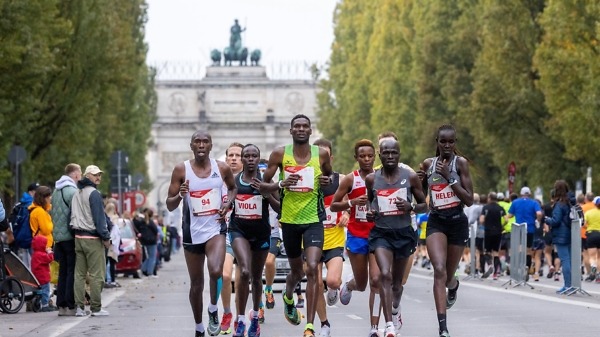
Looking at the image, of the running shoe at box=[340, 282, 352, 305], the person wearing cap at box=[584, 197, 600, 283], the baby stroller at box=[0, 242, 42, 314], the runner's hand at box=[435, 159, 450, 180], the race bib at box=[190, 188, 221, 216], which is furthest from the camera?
the person wearing cap at box=[584, 197, 600, 283]

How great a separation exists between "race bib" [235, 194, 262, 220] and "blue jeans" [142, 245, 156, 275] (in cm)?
2470

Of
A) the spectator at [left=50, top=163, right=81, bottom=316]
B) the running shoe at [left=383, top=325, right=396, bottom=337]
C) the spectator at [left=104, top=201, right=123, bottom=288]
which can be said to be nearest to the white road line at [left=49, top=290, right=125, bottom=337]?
the spectator at [left=50, top=163, right=81, bottom=316]

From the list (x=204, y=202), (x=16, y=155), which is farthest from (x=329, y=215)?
(x=16, y=155)

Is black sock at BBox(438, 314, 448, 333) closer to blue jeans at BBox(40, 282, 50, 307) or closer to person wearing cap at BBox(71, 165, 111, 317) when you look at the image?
person wearing cap at BBox(71, 165, 111, 317)

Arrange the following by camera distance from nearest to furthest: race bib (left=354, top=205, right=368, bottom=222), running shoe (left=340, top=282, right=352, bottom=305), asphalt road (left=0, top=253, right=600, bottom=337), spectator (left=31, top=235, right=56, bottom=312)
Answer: race bib (left=354, top=205, right=368, bottom=222)
running shoe (left=340, top=282, right=352, bottom=305)
asphalt road (left=0, top=253, right=600, bottom=337)
spectator (left=31, top=235, right=56, bottom=312)

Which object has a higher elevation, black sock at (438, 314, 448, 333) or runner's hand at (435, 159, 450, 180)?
runner's hand at (435, 159, 450, 180)

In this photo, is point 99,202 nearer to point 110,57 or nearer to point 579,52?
point 579,52

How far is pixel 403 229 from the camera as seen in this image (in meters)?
17.1

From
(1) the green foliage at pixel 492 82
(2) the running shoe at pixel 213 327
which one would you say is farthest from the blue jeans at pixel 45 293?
(1) the green foliage at pixel 492 82

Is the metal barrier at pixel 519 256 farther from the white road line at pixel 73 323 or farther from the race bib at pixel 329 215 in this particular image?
the race bib at pixel 329 215

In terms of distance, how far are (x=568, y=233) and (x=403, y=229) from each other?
12426mm

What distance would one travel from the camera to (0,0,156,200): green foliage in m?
37.9

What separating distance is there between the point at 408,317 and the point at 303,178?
5373 mm

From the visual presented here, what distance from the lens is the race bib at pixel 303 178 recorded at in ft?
55.7
